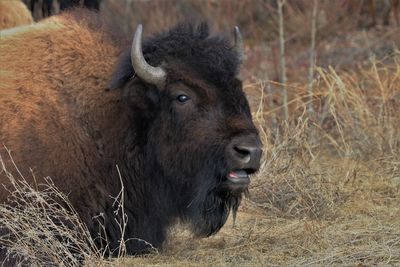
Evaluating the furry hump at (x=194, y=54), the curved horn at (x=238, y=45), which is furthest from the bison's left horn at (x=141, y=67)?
the curved horn at (x=238, y=45)

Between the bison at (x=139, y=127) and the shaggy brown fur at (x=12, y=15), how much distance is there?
10.1ft

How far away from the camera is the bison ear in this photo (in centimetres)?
672

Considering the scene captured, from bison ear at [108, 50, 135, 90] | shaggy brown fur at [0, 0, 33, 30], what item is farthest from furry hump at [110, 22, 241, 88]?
shaggy brown fur at [0, 0, 33, 30]

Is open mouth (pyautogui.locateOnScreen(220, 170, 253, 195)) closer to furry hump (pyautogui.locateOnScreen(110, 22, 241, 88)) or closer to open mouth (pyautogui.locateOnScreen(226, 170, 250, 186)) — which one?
open mouth (pyautogui.locateOnScreen(226, 170, 250, 186))

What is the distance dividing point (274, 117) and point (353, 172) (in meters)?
1.80

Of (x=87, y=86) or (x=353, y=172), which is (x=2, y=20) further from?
(x=353, y=172)

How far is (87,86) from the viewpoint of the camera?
6.96 m

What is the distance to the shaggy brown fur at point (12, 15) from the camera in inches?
397

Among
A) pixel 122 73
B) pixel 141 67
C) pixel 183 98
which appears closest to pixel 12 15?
pixel 122 73

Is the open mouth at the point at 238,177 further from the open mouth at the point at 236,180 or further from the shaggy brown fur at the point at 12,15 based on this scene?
the shaggy brown fur at the point at 12,15

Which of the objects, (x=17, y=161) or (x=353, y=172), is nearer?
(x=17, y=161)

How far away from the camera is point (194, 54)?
21.8 feet

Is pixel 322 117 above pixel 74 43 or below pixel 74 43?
below

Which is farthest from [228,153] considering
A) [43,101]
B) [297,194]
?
[297,194]
